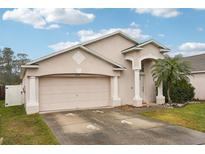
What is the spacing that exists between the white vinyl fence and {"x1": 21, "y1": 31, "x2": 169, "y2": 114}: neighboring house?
4.30 meters

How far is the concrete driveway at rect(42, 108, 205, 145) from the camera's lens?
22.9ft

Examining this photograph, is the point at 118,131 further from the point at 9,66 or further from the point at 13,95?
the point at 9,66

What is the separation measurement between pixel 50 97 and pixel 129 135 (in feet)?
21.8

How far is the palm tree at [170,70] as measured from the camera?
46.6ft

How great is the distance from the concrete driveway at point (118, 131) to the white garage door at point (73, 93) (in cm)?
240

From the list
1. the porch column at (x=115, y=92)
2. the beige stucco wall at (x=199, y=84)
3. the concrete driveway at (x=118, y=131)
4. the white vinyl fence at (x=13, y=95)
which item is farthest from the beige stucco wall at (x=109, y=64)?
the beige stucco wall at (x=199, y=84)

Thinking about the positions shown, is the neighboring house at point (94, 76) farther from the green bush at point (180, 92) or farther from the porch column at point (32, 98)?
the green bush at point (180, 92)

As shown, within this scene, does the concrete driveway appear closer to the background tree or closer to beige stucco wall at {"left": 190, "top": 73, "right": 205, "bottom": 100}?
beige stucco wall at {"left": 190, "top": 73, "right": 205, "bottom": 100}

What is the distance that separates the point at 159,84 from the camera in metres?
15.2

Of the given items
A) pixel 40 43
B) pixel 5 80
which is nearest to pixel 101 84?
pixel 40 43

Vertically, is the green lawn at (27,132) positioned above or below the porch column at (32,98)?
below

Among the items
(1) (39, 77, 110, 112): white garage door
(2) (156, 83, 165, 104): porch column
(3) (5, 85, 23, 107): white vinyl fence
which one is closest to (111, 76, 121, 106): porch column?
(1) (39, 77, 110, 112): white garage door

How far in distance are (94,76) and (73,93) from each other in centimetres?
180
